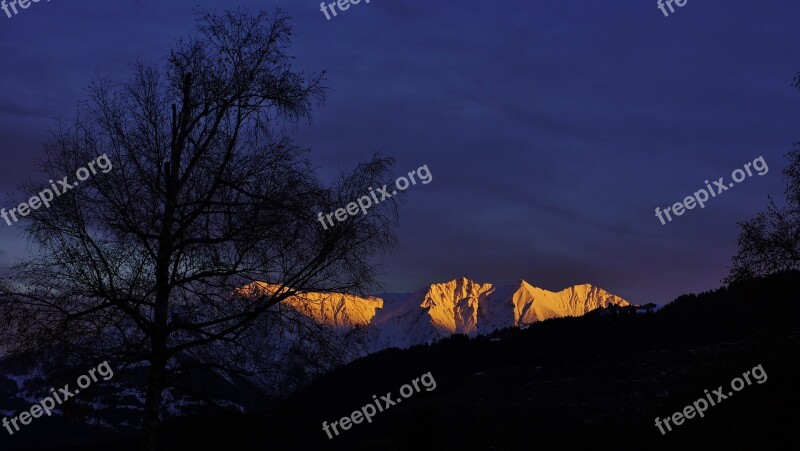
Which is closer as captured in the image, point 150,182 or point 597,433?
point 150,182

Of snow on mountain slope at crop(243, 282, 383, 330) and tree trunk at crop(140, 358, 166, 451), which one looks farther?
snow on mountain slope at crop(243, 282, 383, 330)

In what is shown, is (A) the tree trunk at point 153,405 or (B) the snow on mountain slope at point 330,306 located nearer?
(A) the tree trunk at point 153,405

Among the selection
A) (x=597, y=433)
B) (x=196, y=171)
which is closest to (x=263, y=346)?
(x=196, y=171)

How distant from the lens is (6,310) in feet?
62.2

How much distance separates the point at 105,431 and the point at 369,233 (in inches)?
276

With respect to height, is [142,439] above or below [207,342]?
below

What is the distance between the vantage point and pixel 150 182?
67.5 ft

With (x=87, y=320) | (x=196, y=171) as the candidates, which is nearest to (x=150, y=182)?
(x=196, y=171)

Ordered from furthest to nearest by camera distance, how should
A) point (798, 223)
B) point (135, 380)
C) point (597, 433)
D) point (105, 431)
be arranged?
point (597, 433), point (798, 223), point (135, 380), point (105, 431)

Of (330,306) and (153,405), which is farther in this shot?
(330,306)

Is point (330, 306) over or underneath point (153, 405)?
over

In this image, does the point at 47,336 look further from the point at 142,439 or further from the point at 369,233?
the point at 369,233

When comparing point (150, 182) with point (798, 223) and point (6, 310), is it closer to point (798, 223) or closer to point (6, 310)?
point (6, 310)

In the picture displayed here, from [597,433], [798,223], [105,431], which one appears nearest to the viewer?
[105,431]
